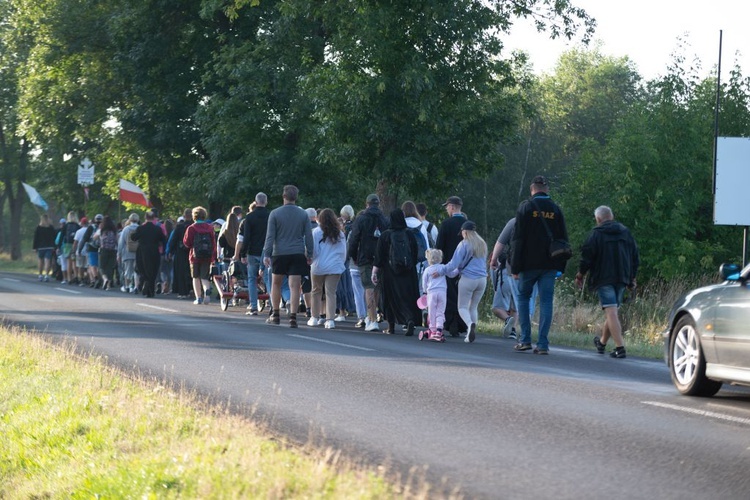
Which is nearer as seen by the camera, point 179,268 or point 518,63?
point 179,268

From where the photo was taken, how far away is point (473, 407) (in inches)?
395

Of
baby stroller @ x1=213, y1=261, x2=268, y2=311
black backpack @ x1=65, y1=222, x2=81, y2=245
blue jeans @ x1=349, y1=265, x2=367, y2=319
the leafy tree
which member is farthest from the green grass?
black backpack @ x1=65, y1=222, x2=81, y2=245

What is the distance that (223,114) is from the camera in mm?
36469

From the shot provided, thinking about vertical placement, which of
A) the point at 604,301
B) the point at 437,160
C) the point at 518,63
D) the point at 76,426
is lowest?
the point at 76,426

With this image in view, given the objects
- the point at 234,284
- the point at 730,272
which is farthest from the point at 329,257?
the point at 730,272

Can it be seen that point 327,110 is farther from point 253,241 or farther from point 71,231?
point 71,231

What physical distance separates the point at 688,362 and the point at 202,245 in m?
15.7

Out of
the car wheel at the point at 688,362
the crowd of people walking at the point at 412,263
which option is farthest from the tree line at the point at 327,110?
the car wheel at the point at 688,362

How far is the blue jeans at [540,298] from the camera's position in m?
15.7

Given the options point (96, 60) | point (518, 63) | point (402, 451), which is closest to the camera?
point (402, 451)

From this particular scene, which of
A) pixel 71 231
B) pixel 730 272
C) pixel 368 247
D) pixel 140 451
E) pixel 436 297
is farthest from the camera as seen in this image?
pixel 71 231

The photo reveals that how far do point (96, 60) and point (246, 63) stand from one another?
29.9 feet

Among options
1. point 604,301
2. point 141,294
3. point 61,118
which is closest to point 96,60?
point 61,118

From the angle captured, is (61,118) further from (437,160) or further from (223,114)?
(437,160)
